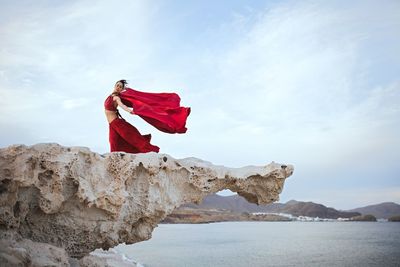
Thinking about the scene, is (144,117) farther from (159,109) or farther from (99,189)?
(99,189)

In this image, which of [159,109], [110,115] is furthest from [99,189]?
[159,109]

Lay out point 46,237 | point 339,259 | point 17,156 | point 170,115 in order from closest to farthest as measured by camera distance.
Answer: point 17,156 < point 46,237 < point 170,115 < point 339,259

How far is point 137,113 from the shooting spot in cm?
829

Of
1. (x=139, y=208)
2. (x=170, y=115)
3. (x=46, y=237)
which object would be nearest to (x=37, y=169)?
(x=46, y=237)

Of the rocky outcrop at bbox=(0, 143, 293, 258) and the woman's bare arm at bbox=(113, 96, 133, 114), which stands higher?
the woman's bare arm at bbox=(113, 96, 133, 114)

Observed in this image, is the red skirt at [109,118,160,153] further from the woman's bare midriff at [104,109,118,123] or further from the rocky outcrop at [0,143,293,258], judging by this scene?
the rocky outcrop at [0,143,293,258]

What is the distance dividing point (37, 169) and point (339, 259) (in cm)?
1803

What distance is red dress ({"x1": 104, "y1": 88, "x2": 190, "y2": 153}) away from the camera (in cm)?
827

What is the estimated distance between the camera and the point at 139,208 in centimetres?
769

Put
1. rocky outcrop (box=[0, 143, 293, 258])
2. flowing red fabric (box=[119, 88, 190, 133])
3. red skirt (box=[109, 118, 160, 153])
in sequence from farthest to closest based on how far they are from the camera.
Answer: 1. red skirt (box=[109, 118, 160, 153])
2. flowing red fabric (box=[119, 88, 190, 133])
3. rocky outcrop (box=[0, 143, 293, 258])

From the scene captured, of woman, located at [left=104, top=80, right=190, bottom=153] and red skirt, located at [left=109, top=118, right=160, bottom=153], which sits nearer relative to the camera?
woman, located at [left=104, top=80, right=190, bottom=153]

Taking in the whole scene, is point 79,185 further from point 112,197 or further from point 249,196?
point 249,196

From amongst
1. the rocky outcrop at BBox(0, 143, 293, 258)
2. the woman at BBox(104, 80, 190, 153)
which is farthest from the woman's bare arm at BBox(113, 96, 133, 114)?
the rocky outcrop at BBox(0, 143, 293, 258)

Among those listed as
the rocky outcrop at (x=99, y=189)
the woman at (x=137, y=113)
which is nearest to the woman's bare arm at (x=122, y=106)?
the woman at (x=137, y=113)
